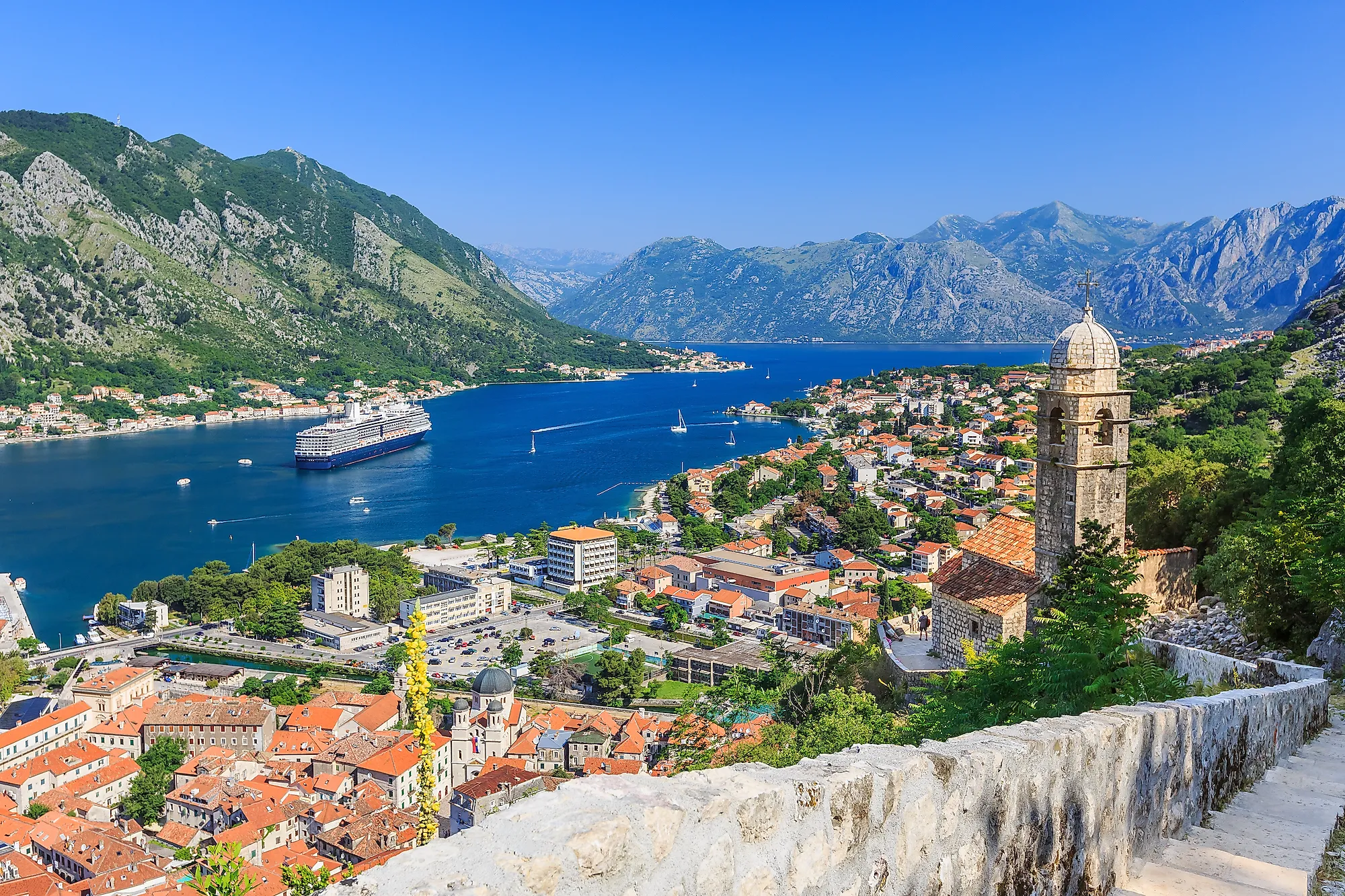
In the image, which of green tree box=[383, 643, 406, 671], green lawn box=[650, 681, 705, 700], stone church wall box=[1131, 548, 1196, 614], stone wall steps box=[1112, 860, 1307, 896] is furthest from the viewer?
green tree box=[383, 643, 406, 671]

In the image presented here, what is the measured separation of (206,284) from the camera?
112875mm

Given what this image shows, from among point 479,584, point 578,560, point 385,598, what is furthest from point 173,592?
point 578,560

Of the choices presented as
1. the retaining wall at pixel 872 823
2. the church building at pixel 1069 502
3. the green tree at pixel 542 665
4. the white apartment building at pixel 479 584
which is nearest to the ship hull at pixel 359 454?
the white apartment building at pixel 479 584

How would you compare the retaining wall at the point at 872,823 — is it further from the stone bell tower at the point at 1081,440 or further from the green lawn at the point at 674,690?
the green lawn at the point at 674,690

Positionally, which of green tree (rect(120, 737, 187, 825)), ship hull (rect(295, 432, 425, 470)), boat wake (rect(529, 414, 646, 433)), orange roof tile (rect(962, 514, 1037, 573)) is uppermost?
orange roof tile (rect(962, 514, 1037, 573))

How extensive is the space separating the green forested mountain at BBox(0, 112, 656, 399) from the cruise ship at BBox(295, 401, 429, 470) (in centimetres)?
2914

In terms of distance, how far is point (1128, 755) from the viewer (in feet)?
9.89

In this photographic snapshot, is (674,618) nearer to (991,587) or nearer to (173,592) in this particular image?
(173,592)

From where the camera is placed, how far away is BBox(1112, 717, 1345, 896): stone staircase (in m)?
2.93

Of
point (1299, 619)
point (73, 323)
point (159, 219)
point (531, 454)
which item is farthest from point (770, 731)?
point (159, 219)

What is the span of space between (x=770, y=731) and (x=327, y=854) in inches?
397

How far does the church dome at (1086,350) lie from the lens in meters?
10.9

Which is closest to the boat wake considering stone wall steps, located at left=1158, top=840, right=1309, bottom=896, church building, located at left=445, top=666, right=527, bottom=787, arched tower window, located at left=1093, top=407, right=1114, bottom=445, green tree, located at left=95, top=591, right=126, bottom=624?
green tree, located at left=95, top=591, right=126, bottom=624

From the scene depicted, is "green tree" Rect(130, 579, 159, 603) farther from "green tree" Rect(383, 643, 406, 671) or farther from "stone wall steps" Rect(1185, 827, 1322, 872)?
"stone wall steps" Rect(1185, 827, 1322, 872)
